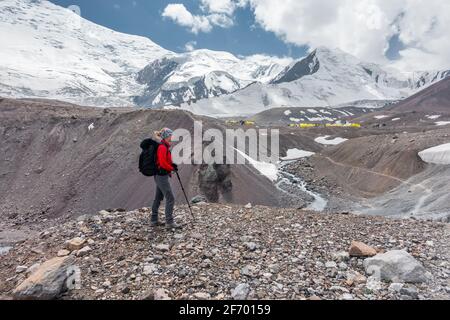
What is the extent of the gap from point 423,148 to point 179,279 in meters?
48.7

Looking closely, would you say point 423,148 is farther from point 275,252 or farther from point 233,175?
point 275,252

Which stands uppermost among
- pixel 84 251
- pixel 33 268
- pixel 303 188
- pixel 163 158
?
pixel 163 158

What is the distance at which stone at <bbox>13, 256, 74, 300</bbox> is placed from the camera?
695 cm

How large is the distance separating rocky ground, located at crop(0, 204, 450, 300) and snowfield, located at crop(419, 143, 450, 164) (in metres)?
35.0

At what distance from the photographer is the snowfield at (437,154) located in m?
41.7

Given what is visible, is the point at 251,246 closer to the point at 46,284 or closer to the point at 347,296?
the point at 347,296

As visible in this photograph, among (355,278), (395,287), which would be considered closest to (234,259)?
(355,278)

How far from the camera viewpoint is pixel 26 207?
3991 centimetres

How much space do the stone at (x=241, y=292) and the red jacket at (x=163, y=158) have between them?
4.09 m

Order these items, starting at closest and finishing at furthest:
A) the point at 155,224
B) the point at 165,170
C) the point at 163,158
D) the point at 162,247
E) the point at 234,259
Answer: the point at 234,259 < the point at 162,247 < the point at 163,158 < the point at 165,170 < the point at 155,224

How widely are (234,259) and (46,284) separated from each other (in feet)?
13.9

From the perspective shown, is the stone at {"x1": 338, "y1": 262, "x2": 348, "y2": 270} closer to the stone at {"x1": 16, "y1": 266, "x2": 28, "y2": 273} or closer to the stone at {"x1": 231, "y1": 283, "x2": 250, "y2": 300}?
the stone at {"x1": 231, "y1": 283, "x2": 250, "y2": 300}

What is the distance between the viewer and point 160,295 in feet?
23.0
